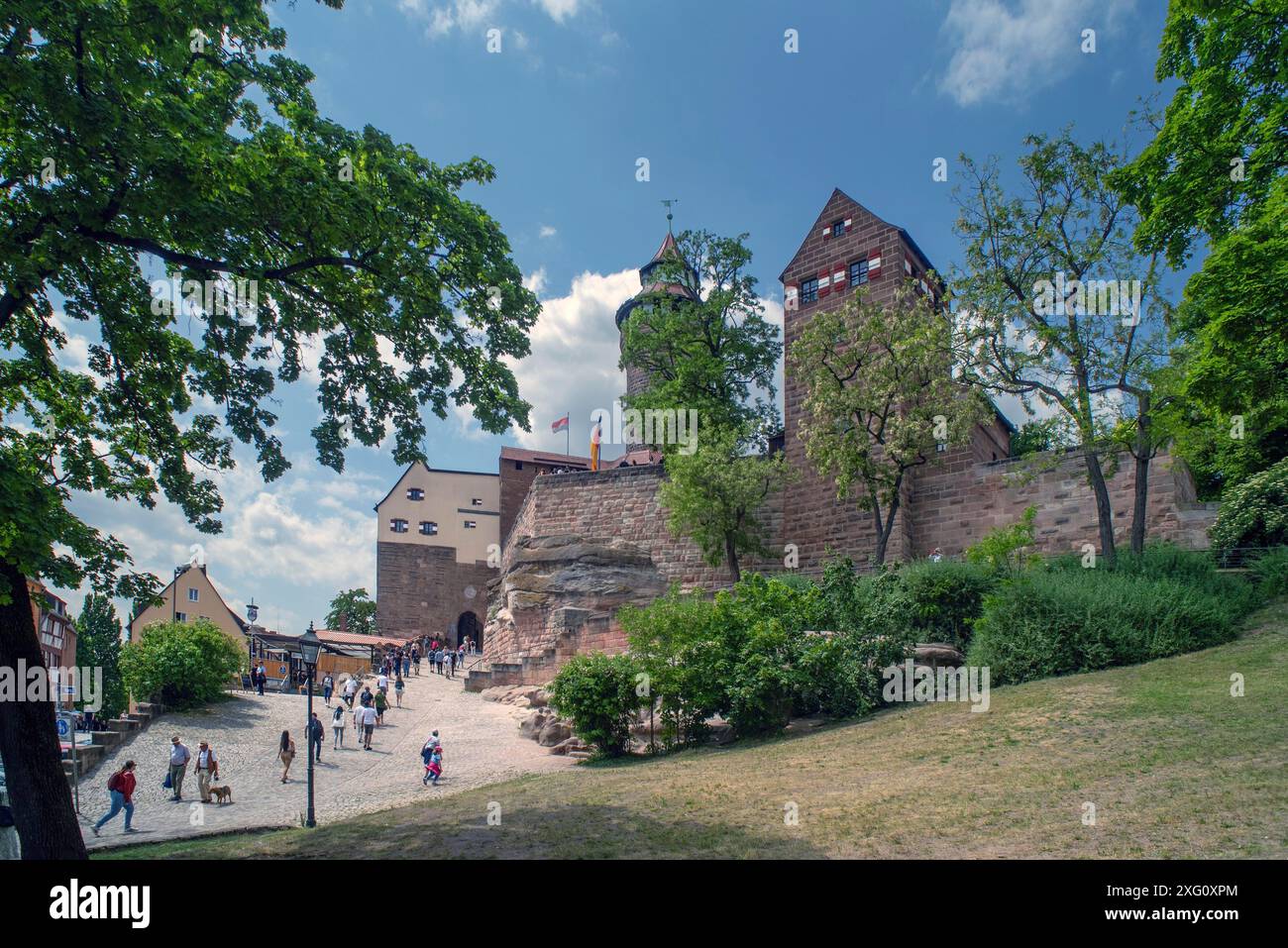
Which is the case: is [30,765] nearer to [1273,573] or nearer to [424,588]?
[1273,573]

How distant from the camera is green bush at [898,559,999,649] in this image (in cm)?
1903

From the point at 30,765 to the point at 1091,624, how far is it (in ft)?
52.9

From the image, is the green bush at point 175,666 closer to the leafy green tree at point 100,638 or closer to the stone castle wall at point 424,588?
the leafy green tree at point 100,638

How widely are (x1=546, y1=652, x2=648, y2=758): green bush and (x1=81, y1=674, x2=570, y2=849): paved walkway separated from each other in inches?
44.5

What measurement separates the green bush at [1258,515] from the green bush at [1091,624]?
5.43m

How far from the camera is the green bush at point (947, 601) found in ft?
62.4

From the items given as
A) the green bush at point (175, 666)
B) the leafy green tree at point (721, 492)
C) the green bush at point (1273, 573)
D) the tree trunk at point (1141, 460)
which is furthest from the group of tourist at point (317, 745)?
the green bush at point (1273, 573)

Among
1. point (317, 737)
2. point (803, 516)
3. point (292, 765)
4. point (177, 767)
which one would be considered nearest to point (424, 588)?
point (803, 516)

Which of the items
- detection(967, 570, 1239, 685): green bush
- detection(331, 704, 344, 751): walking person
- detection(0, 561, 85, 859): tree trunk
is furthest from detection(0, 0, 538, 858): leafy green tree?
detection(331, 704, 344, 751): walking person

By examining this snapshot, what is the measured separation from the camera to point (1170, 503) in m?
25.1

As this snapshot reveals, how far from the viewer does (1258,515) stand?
821 inches

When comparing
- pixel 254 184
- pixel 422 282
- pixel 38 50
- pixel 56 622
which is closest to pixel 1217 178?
pixel 422 282
